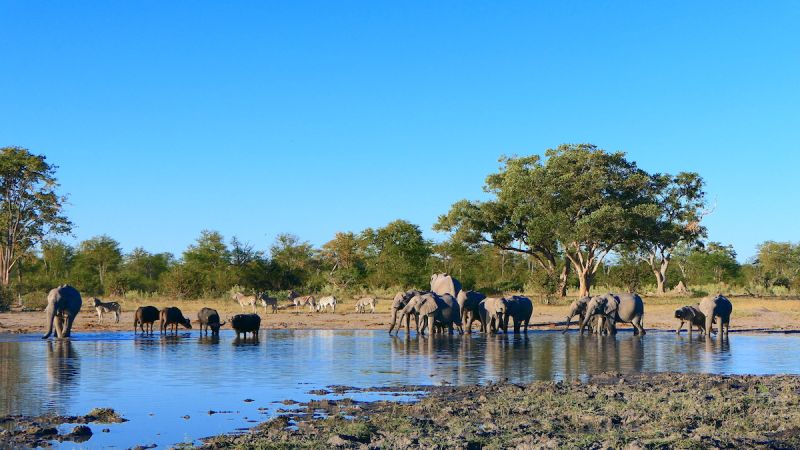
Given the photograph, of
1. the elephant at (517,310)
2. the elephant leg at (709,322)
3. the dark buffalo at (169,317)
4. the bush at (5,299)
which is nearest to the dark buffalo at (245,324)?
the dark buffalo at (169,317)

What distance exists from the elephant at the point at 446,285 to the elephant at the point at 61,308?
46.2 feet

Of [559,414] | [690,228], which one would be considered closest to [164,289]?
[690,228]

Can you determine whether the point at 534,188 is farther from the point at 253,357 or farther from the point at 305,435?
the point at 305,435

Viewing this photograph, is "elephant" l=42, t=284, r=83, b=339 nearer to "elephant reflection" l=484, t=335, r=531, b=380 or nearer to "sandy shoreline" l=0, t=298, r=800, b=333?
"sandy shoreline" l=0, t=298, r=800, b=333

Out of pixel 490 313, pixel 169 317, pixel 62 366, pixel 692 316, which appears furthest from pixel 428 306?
pixel 62 366

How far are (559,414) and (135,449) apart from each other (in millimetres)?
5271

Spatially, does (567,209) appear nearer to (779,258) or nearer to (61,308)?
A: (61,308)

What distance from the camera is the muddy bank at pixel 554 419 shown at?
33.7 feet

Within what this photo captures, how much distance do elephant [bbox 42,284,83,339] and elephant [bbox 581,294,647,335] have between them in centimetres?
1548

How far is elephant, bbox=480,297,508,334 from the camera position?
99.0ft

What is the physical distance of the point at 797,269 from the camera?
294ft

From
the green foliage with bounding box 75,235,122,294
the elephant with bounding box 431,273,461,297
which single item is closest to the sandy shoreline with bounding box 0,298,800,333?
the elephant with bounding box 431,273,461,297

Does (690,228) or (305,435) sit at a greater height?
(690,228)

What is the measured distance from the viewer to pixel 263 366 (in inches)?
757
